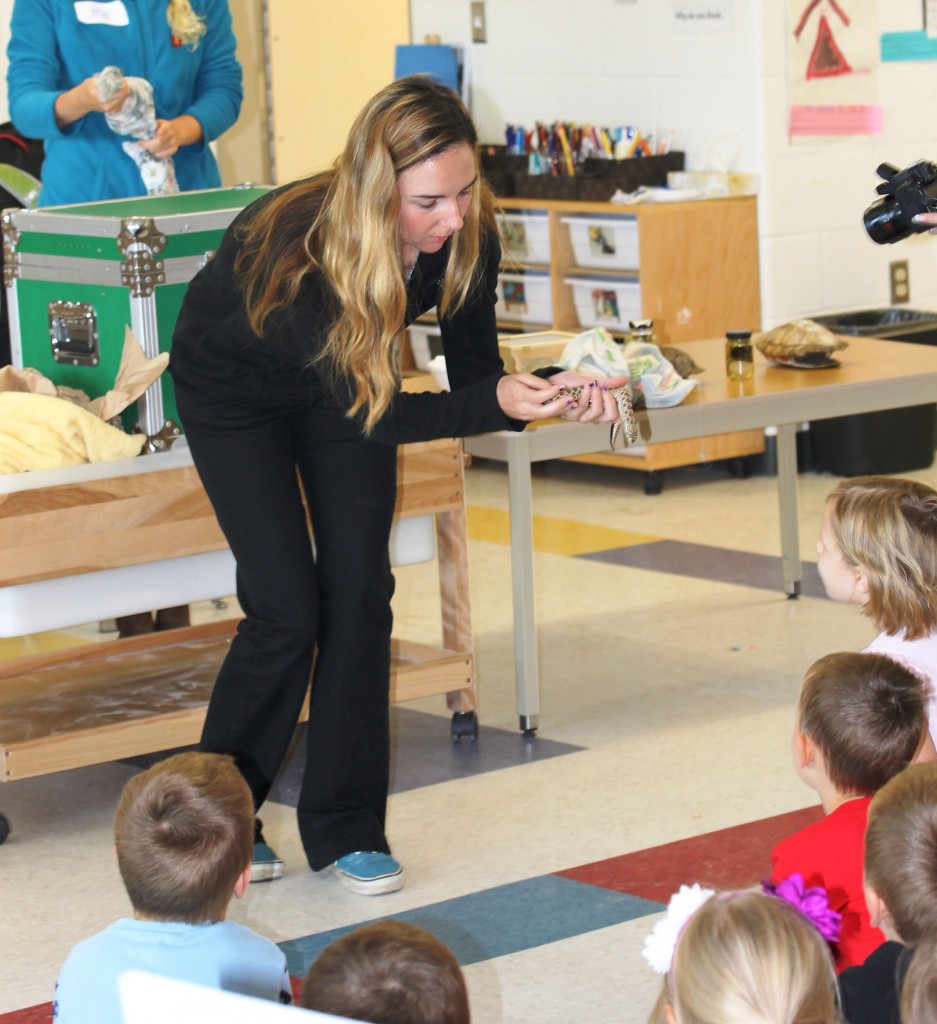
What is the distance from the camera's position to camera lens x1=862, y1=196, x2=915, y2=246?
284 cm

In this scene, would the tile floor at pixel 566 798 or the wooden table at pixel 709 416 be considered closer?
the tile floor at pixel 566 798

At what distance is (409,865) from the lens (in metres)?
2.86

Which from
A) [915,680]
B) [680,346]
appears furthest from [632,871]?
[680,346]

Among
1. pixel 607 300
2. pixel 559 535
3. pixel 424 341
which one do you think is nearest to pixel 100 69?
pixel 559 535

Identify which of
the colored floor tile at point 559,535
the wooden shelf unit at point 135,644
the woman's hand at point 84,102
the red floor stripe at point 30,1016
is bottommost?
the red floor stripe at point 30,1016

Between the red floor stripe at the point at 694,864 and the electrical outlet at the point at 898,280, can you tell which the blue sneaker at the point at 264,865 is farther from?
the electrical outlet at the point at 898,280

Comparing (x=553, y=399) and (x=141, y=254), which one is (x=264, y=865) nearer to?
(x=553, y=399)

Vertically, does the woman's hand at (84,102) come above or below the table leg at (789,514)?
above

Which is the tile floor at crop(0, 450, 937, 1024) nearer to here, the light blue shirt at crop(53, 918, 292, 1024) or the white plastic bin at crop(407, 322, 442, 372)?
the light blue shirt at crop(53, 918, 292, 1024)

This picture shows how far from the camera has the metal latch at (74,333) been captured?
135 inches

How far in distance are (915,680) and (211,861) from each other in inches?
34.3

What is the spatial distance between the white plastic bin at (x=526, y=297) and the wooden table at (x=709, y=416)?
206cm

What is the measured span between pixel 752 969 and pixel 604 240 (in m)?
4.55

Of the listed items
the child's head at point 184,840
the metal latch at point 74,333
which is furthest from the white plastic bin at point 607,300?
the child's head at point 184,840
